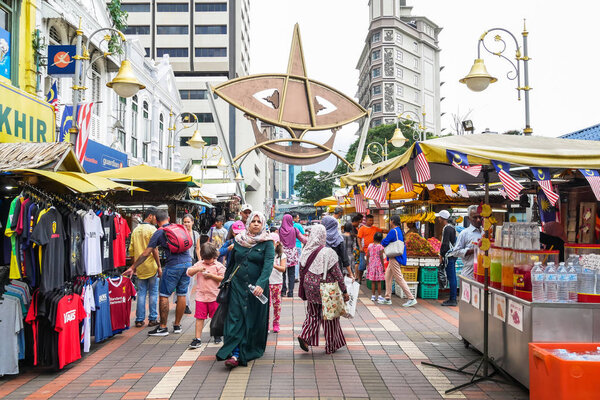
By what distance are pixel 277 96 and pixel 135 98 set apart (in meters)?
13.2

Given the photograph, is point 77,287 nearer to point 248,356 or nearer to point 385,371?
point 248,356

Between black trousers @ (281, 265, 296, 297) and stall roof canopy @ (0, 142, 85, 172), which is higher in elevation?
stall roof canopy @ (0, 142, 85, 172)

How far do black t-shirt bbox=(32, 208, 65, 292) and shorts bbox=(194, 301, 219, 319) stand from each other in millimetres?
1802

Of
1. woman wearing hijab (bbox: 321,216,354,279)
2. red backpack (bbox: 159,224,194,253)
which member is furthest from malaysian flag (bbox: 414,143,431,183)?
red backpack (bbox: 159,224,194,253)

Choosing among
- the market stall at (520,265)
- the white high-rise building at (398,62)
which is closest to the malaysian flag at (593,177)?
the market stall at (520,265)

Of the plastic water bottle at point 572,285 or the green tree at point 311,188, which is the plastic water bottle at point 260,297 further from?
the green tree at point 311,188

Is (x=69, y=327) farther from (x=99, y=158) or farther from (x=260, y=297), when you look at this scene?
(x=99, y=158)

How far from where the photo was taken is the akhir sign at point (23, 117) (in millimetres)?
9328

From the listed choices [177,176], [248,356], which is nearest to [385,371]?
[248,356]

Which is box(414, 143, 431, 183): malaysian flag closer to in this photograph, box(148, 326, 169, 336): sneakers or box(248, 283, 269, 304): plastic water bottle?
box(248, 283, 269, 304): plastic water bottle

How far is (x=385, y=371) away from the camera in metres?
5.88

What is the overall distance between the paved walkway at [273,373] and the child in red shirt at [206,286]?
0.40 metres

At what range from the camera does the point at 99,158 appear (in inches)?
595

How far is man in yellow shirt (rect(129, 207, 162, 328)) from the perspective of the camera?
317 inches
